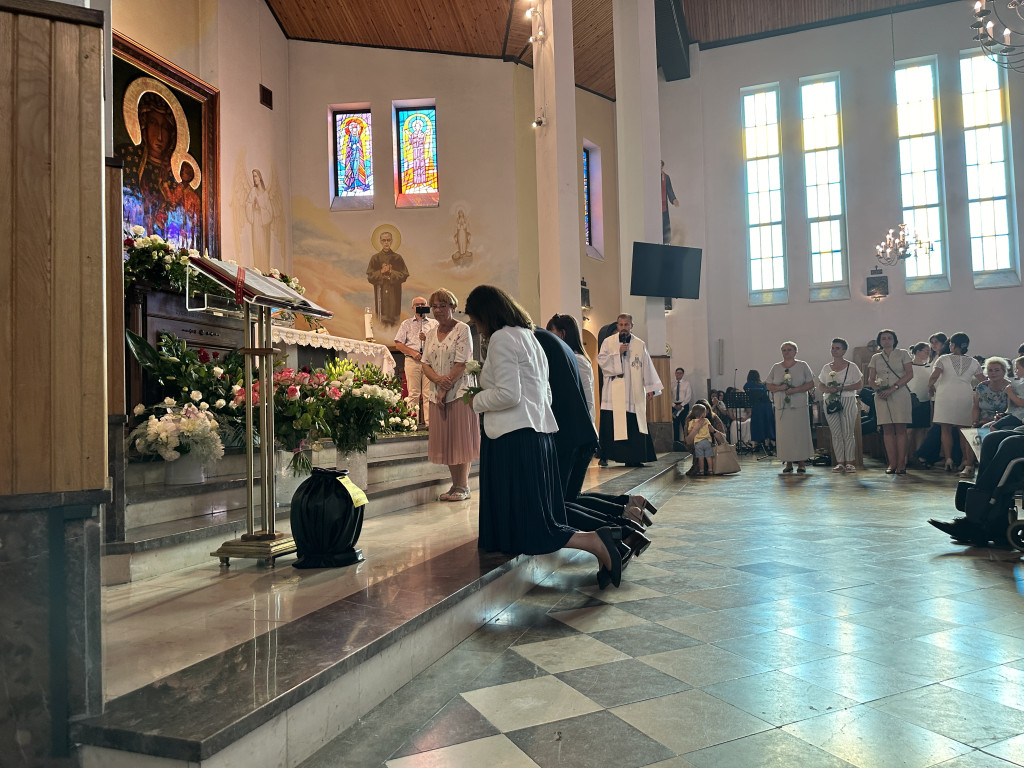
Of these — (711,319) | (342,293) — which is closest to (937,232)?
(711,319)

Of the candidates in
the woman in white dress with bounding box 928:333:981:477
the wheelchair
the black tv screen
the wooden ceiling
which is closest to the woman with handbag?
the woman in white dress with bounding box 928:333:981:477

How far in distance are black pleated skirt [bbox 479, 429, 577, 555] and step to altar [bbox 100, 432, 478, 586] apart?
4.34ft

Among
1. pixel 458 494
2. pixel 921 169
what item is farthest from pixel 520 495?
pixel 921 169

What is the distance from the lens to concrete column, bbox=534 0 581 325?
9.79 metres

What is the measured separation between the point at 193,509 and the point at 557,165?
7.11 metres

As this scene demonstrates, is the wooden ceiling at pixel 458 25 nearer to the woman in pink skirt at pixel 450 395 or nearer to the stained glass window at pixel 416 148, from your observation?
the stained glass window at pixel 416 148

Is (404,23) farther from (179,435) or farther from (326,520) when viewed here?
(326,520)

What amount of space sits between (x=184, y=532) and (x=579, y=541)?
1.76m

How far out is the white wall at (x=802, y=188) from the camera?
15.9 metres

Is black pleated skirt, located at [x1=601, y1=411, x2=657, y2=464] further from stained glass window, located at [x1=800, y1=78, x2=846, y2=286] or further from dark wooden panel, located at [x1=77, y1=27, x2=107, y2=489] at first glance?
stained glass window, located at [x1=800, y1=78, x2=846, y2=286]

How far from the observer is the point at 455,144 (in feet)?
46.9

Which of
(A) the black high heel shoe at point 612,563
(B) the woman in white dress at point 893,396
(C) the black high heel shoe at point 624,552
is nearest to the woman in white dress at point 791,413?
(B) the woman in white dress at point 893,396

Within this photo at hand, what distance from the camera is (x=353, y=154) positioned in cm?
1438

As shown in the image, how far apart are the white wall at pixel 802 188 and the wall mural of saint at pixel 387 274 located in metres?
6.64
